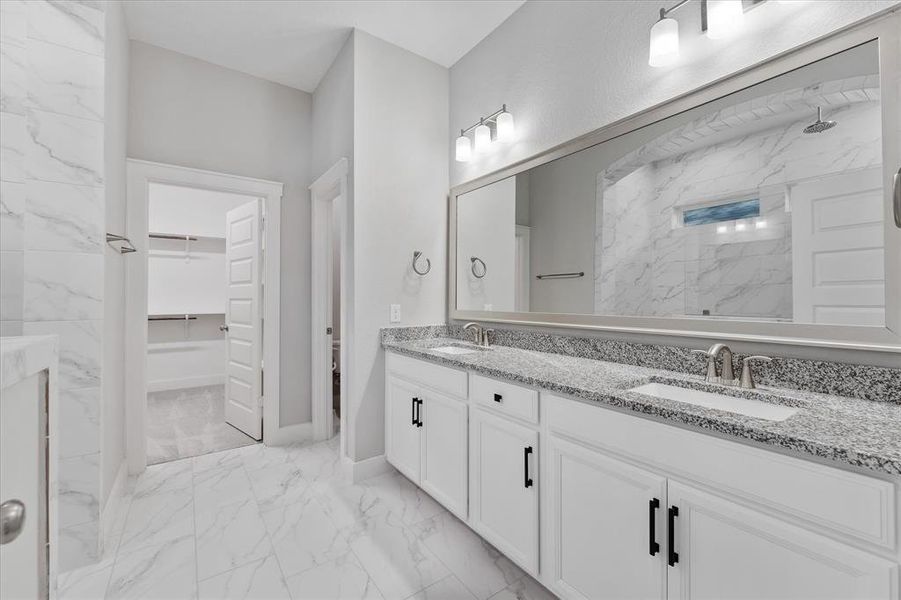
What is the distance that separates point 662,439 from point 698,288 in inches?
29.0

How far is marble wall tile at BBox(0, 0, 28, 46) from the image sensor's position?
1.64 m

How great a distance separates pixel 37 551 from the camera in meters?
0.75

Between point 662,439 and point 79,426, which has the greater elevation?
point 662,439

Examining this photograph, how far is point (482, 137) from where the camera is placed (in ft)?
8.28

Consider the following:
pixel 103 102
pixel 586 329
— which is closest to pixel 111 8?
pixel 103 102

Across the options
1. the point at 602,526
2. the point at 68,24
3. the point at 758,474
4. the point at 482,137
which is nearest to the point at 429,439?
the point at 602,526

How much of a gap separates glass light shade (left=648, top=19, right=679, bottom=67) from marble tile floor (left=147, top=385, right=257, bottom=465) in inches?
138

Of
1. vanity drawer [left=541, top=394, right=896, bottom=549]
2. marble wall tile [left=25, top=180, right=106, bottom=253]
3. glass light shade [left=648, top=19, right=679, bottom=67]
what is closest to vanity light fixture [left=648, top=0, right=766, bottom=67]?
glass light shade [left=648, top=19, right=679, bottom=67]

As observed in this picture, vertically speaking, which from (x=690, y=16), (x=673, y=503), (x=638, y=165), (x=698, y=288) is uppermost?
(x=690, y=16)

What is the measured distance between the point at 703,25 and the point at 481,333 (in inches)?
68.6

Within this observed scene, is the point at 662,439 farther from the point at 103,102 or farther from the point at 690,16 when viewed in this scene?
the point at 103,102

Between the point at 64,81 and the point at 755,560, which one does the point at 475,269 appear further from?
the point at 64,81

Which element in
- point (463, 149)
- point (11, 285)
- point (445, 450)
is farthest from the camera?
point (463, 149)

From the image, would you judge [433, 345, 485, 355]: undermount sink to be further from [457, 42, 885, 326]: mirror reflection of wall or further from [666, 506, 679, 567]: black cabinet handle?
[666, 506, 679, 567]: black cabinet handle
